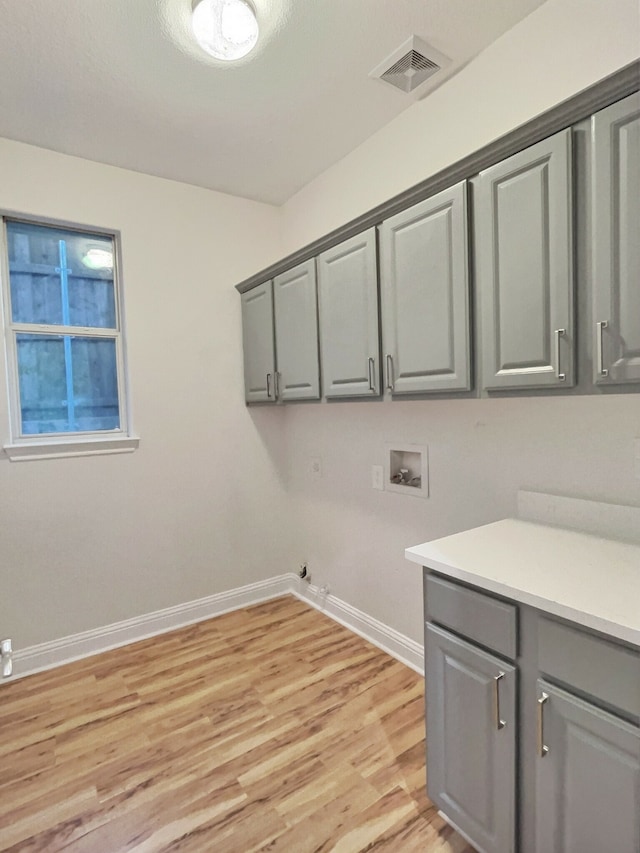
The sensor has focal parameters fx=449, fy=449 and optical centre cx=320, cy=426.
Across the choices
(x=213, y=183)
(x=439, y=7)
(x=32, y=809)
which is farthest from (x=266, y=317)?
(x=32, y=809)

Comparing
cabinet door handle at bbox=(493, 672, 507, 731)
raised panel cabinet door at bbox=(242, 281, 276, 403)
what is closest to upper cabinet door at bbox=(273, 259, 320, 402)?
raised panel cabinet door at bbox=(242, 281, 276, 403)

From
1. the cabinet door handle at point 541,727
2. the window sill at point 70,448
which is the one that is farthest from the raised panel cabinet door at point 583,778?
the window sill at point 70,448

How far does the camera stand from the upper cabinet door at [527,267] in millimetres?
1330

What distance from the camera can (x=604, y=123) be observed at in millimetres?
1231

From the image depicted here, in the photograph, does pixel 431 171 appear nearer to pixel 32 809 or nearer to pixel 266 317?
pixel 266 317

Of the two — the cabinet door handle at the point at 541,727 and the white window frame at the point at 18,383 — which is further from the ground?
the white window frame at the point at 18,383

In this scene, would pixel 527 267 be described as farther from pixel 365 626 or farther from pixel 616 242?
pixel 365 626

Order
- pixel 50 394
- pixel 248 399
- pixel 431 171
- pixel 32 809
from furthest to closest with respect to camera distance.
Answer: pixel 248 399 < pixel 50 394 < pixel 431 171 < pixel 32 809

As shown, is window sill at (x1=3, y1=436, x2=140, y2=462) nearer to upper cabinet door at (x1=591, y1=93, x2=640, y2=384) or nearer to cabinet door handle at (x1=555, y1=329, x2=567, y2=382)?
cabinet door handle at (x1=555, y1=329, x2=567, y2=382)

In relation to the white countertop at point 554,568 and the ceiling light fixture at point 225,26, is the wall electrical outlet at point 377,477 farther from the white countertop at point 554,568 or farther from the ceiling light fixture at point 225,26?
the ceiling light fixture at point 225,26

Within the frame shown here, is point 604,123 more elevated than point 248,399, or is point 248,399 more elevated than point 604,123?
point 604,123

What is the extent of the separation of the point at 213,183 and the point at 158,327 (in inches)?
39.7

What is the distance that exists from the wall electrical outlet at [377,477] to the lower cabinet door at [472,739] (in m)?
1.11

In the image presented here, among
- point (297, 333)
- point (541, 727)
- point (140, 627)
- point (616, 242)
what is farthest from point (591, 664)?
point (140, 627)
